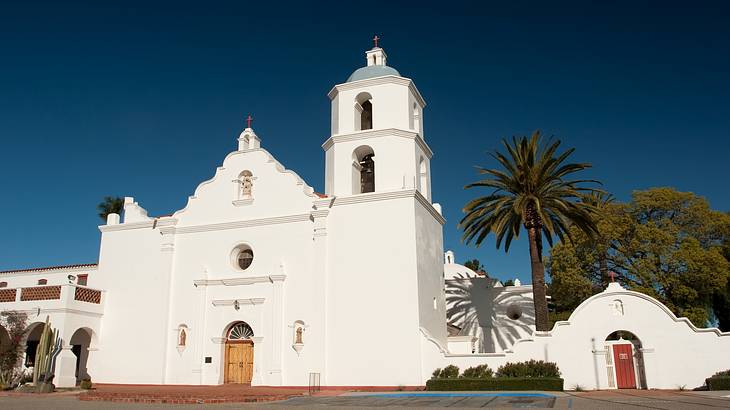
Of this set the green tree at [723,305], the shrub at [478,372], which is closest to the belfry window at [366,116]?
the shrub at [478,372]

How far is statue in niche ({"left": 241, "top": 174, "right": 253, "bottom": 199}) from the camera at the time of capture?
93.8 ft

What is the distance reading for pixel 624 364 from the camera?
23547 mm

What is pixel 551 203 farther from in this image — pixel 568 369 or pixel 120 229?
pixel 120 229

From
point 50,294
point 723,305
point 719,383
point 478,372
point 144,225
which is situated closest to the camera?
point 719,383

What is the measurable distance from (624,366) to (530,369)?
412 centimetres

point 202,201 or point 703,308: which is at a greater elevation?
point 202,201

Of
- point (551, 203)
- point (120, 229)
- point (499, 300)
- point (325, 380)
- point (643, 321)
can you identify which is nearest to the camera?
point (643, 321)

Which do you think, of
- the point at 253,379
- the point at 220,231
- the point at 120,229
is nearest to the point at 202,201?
the point at 220,231

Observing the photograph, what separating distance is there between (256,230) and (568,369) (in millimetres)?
14527

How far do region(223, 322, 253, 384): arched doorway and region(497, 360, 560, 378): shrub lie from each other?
1085 cm

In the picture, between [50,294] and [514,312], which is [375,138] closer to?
[514,312]

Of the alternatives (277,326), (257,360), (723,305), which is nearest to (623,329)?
(277,326)

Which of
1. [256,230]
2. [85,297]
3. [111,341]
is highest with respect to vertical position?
[256,230]

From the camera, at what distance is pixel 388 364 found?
2375 cm
